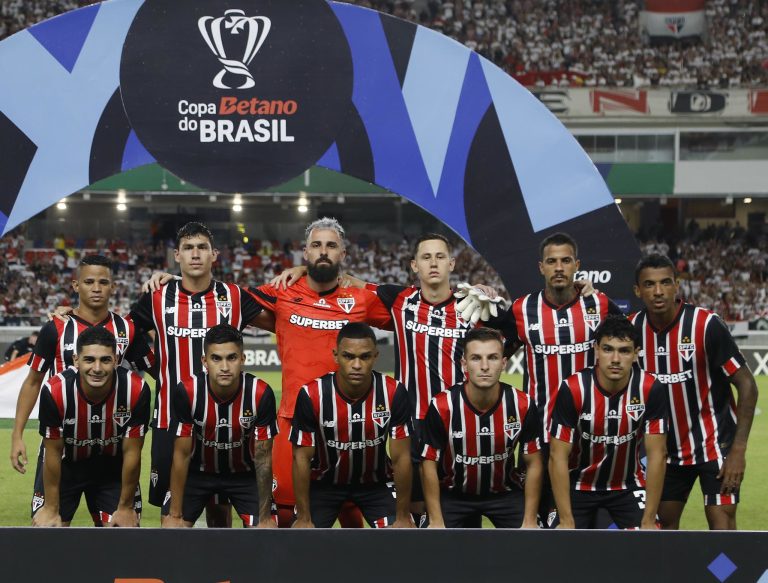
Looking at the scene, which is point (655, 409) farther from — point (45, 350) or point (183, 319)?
point (45, 350)

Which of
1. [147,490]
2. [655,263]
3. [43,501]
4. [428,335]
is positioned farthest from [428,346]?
[147,490]

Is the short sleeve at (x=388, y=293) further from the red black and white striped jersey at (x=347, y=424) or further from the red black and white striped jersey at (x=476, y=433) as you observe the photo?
the red black and white striped jersey at (x=476, y=433)

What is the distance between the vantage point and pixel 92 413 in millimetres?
5246

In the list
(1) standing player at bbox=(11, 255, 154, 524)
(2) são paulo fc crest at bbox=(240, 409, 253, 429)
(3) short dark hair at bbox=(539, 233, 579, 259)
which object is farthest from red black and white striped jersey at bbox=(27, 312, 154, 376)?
(3) short dark hair at bbox=(539, 233, 579, 259)

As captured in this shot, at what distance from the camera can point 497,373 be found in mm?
4836

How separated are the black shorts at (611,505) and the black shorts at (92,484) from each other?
2.37 m

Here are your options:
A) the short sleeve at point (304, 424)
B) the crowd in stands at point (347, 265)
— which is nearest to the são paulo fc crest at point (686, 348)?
the short sleeve at point (304, 424)

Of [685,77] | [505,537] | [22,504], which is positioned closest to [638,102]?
[685,77]

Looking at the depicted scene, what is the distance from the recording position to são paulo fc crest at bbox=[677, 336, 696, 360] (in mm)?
5293

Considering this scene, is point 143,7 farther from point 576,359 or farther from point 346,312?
point 576,359

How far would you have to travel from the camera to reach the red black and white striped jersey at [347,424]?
500cm

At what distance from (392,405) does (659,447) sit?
1.29m

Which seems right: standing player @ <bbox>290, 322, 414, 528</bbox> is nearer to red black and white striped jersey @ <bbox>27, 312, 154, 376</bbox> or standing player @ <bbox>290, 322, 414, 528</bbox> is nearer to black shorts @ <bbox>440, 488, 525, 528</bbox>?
black shorts @ <bbox>440, 488, 525, 528</bbox>

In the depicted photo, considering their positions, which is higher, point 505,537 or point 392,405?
point 392,405
